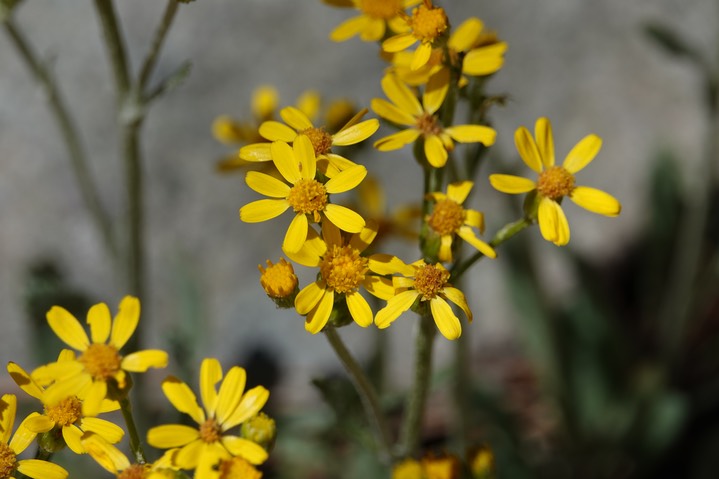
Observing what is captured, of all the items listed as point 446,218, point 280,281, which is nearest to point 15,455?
point 280,281

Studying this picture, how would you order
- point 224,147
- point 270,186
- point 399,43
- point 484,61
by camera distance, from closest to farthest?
point 270,186 < point 399,43 < point 484,61 < point 224,147

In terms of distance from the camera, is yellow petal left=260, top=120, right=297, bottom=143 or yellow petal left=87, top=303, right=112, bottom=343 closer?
yellow petal left=87, top=303, right=112, bottom=343

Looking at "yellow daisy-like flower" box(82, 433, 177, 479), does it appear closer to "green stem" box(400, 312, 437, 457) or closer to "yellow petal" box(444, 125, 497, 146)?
"green stem" box(400, 312, 437, 457)

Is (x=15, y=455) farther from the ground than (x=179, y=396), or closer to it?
closer to it

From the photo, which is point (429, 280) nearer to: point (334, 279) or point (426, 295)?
point (426, 295)

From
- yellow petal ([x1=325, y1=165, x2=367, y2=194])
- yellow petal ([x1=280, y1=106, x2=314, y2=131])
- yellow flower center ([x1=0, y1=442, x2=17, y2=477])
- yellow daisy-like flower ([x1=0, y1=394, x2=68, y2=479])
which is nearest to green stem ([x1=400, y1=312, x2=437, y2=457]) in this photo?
yellow petal ([x1=325, y1=165, x2=367, y2=194])

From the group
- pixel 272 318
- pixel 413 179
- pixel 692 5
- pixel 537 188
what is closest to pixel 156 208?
pixel 272 318
